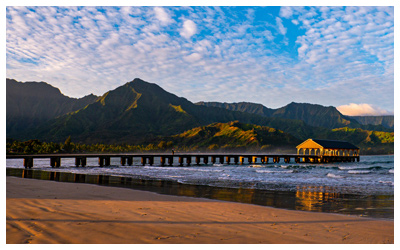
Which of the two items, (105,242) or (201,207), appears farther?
(201,207)

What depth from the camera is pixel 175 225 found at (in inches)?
346

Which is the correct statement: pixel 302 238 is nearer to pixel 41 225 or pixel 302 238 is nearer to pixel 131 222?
pixel 131 222

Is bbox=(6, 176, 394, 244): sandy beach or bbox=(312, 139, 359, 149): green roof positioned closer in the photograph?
bbox=(6, 176, 394, 244): sandy beach

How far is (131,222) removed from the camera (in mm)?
8859

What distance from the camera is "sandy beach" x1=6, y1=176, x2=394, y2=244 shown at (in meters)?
7.17

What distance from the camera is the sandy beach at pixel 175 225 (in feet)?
23.5

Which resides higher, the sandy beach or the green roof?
the sandy beach

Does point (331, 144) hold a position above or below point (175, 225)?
below

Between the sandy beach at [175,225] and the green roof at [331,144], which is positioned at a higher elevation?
the sandy beach at [175,225]

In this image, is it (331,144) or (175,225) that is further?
(331,144)
